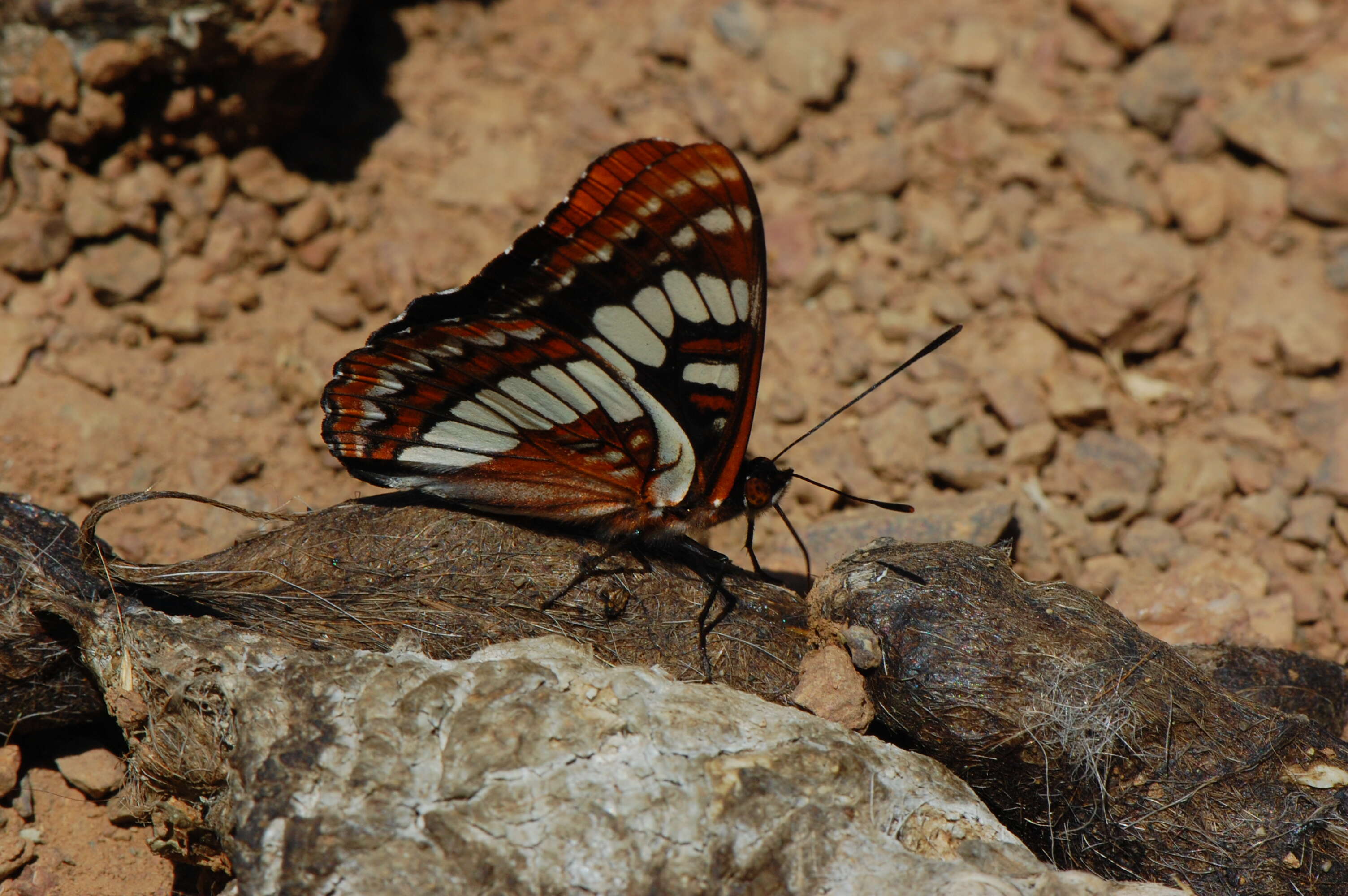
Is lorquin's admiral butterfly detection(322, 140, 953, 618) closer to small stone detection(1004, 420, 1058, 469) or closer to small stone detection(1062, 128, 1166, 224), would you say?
small stone detection(1004, 420, 1058, 469)

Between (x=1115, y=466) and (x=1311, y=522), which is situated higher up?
(x=1115, y=466)

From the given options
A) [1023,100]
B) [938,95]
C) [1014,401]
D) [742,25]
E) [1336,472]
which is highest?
[742,25]

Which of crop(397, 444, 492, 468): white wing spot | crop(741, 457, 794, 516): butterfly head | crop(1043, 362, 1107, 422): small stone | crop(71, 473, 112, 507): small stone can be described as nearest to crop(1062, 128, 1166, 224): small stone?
crop(1043, 362, 1107, 422): small stone

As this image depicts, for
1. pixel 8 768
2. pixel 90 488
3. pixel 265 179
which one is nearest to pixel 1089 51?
pixel 265 179

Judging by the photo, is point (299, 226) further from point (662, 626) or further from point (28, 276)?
point (662, 626)

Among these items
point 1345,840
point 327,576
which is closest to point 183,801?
point 327,576

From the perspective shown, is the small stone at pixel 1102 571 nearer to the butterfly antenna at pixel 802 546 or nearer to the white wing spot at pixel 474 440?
the butterfly antenna at pixel 802 546

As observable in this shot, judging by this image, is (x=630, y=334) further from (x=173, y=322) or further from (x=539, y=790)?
(x=173, y=322)

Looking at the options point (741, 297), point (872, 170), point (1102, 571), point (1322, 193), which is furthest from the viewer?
point (872, 170)

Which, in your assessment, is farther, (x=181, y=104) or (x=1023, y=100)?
(x=1023, y=100)

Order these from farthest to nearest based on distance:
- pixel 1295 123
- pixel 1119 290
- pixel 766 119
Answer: pixel 766 119, pixel 1295 123, pixel 1119 290
